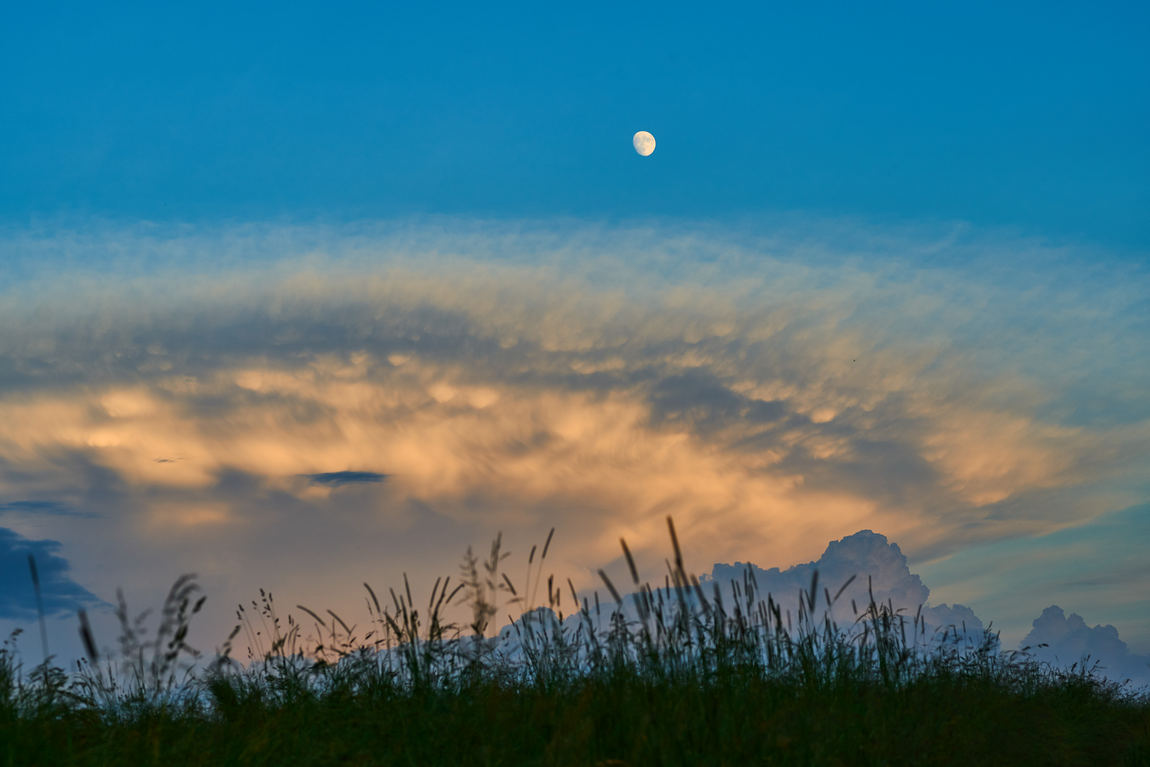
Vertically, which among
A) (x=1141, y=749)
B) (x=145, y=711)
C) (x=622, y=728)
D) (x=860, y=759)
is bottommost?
(x=1141, y=749)

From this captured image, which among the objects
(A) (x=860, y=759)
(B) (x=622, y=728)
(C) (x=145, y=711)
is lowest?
(A) (x=860, y=759)

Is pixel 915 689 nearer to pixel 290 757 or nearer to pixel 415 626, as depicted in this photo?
pixel 415 626

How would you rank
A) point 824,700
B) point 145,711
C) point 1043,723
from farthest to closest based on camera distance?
1. point 1043,723
2. point 145,711
3. point 824,700

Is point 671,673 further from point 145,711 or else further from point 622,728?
point 145,711

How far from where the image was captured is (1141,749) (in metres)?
7.98

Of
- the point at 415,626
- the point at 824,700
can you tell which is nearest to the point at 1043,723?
the point at 824,700

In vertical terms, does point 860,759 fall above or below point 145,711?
below

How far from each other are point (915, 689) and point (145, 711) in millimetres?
6153

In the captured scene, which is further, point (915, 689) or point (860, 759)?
point (915, 689)

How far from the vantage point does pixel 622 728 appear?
485cm

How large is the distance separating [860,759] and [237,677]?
522 cm

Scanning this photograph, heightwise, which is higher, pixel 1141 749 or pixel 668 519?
pixel 668 519

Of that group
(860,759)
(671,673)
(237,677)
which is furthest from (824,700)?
(237,677)

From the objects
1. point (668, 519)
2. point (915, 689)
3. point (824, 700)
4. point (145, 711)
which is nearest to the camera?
point (668, 519)
